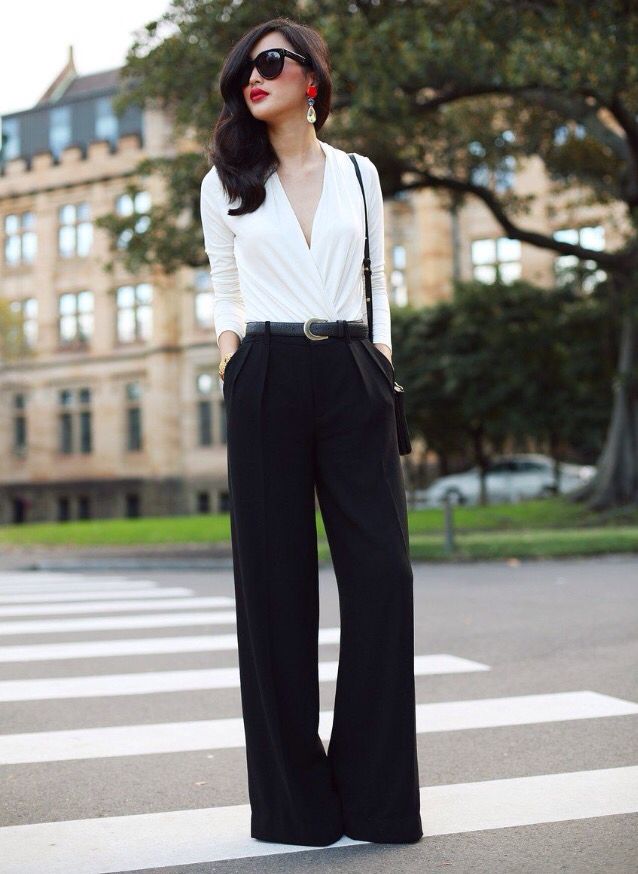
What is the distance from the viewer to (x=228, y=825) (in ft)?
11.5

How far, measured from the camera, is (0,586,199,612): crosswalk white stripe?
10.8 meters

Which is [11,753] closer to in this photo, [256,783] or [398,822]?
[256,783]

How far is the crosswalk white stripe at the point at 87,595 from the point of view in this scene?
1083cm

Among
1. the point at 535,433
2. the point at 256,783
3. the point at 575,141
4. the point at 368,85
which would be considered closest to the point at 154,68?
the point at 368,85

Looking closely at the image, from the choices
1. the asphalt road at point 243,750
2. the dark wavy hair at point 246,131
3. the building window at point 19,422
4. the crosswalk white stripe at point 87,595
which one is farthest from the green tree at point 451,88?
the building window at point 19,422

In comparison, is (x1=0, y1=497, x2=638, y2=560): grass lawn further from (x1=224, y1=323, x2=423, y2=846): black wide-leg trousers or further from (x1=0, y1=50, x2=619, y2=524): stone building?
(x1=0, y1=50, x2=619, y2=524): stone building

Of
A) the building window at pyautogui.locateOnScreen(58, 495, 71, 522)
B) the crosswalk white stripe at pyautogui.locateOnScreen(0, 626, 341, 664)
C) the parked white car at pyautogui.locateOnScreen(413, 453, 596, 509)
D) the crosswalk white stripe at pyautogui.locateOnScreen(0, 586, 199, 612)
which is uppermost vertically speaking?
the crosswalk white stripe at pyautogui.locateOnScreen(0, 626, 341, 664)

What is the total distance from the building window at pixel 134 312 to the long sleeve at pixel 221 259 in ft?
143

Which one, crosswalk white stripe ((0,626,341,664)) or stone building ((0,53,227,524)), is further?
stone building ((0,53,227,524))

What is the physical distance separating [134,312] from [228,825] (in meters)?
44.8

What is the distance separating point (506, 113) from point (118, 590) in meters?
15.6

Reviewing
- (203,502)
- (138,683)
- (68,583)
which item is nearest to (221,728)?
(138,683)

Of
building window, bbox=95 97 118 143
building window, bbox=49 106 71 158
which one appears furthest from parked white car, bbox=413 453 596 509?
building window, bbox=49 106 71 158

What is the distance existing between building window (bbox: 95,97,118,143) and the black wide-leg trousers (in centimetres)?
4727
